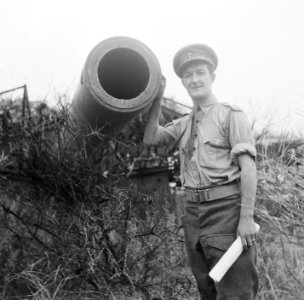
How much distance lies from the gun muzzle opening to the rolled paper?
48.6 inches

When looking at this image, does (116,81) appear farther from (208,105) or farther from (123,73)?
(208,105)

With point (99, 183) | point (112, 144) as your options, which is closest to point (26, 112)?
point (112, 144)

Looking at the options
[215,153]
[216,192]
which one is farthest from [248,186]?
[215,153]

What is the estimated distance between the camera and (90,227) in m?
3.63

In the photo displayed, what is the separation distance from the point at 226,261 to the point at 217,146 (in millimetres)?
690

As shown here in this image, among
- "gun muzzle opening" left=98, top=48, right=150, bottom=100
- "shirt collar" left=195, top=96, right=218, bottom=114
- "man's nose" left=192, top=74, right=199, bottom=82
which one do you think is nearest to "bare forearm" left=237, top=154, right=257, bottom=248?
"shirt collar" left=195, top=96, right=218, bottom=114

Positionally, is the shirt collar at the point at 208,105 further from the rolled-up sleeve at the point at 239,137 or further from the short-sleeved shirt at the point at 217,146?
the rolled-up sleeve at the point at 239,137

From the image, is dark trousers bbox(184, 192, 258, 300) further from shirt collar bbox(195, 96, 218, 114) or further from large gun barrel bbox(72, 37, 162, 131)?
large gun barrel bbox(72, 37, 162, 131)

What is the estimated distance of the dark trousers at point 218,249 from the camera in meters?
2.65

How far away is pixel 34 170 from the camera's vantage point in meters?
4.29

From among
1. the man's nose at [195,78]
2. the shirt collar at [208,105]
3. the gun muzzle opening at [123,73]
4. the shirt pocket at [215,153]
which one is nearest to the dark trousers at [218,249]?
the shirt pocket at [215,153]

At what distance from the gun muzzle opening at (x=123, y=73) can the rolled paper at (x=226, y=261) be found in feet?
4.05

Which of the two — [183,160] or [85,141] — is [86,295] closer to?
[85,141]

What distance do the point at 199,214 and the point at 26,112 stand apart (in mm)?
2465
